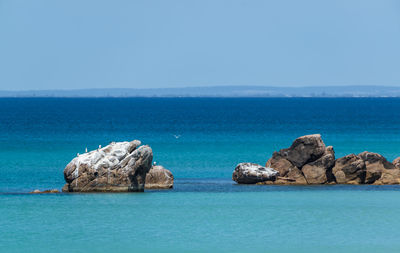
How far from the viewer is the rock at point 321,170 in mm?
43750

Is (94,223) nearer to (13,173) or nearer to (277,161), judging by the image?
(277,161)

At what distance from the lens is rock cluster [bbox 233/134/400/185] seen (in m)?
43.8

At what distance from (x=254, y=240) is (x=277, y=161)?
1708cm

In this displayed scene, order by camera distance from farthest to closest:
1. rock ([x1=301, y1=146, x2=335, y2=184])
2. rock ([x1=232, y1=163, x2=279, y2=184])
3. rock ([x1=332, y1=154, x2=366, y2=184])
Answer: rock ([x1=232, y1=163, x2=279, y2=184]) → rock ([x1=301, y1=146, x2=335, y2=184]) → rock ([x1=332, y1=154, x2=366, y2=184])

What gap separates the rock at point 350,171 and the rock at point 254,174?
11.3 ft

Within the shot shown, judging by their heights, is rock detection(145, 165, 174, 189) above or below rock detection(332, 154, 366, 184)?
below

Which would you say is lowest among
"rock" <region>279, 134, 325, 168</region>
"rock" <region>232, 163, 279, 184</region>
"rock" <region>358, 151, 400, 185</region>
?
"rock" <region>232, 163, 279, 184</region>

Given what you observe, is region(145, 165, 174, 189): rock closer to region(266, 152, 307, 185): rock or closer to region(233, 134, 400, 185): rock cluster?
region(233, 134, 400, 185): rock cluster

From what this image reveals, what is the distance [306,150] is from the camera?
145 ft

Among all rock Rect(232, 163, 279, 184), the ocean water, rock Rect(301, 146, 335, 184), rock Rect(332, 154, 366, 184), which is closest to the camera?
the ocean water

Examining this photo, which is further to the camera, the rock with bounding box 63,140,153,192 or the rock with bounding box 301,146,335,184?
the rock with bounding box 301,146,335,184

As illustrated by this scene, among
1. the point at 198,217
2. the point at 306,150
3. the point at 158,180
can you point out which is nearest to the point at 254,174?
the point at 306,150

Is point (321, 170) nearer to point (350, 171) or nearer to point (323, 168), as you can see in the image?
point (323, 168)

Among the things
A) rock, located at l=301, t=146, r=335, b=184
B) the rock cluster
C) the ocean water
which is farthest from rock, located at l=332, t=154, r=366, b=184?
the ocean water
